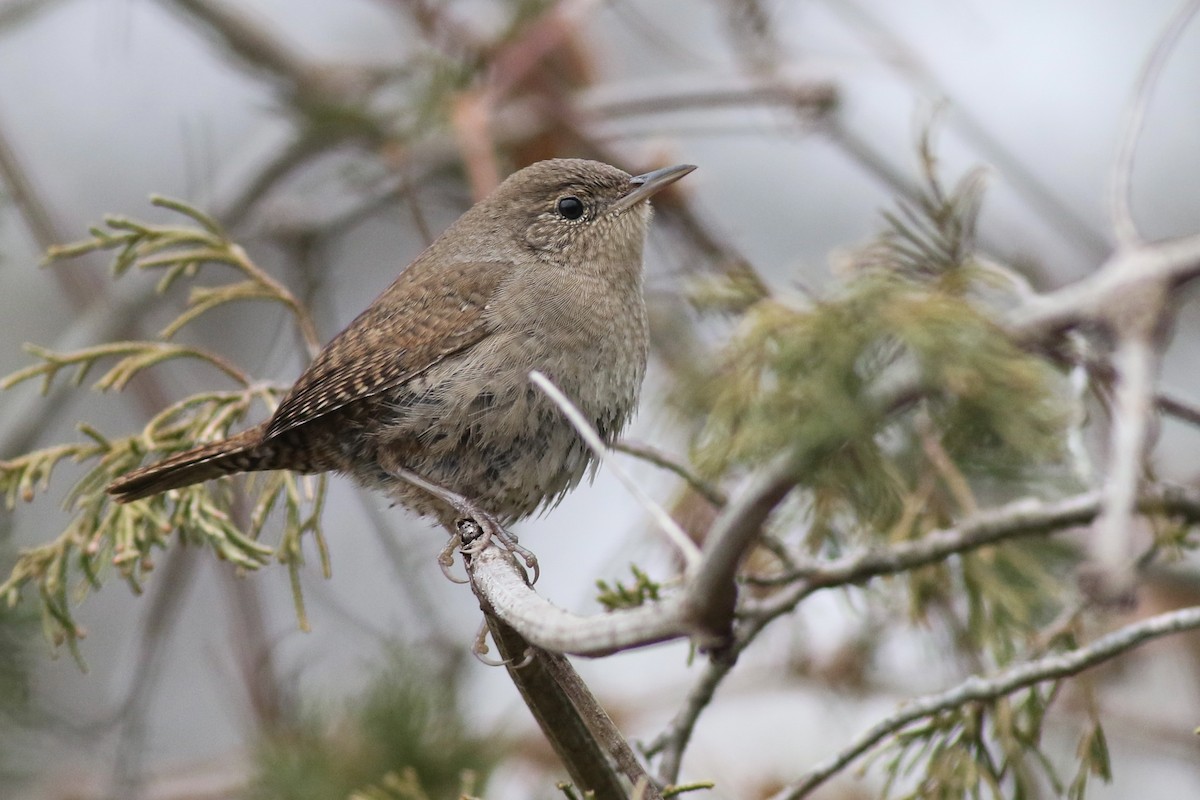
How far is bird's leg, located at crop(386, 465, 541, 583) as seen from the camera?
2.67 meters

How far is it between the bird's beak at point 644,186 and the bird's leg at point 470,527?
98 centimetres

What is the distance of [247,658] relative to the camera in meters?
4.93

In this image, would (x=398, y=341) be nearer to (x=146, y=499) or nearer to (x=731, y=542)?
(x=146, y=499)

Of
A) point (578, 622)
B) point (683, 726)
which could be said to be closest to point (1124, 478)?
point (578, 622)

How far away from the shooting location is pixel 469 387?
9.95ft

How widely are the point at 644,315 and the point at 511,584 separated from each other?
1366 mm

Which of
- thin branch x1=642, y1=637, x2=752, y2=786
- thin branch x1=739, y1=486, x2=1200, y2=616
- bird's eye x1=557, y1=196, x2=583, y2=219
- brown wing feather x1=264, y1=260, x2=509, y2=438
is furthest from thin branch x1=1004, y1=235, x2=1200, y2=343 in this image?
bird's eye x1=557, y1=196, x2=583, y2=219

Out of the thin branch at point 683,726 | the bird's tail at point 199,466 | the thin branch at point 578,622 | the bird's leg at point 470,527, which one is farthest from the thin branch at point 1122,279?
the bird's tail at point 199,466

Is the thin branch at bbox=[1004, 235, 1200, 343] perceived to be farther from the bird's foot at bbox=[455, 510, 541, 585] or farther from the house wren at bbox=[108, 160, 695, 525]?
the house wren at bbox=[108, 160, 695, 525]

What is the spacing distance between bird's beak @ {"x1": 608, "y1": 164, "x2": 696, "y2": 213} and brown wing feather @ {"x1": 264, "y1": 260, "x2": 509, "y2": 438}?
427 mm

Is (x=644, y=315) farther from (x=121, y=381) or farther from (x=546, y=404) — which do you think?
(x=121, y=381)

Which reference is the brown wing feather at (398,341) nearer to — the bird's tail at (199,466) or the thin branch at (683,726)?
the bird's tail at (199,466)

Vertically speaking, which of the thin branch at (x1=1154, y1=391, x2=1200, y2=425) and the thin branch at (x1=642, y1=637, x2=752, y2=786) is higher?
the thin branch at (x1=642, y1=637, x2=752, y2=786)

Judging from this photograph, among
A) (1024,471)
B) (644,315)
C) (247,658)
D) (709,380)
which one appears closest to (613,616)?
(709,380)
